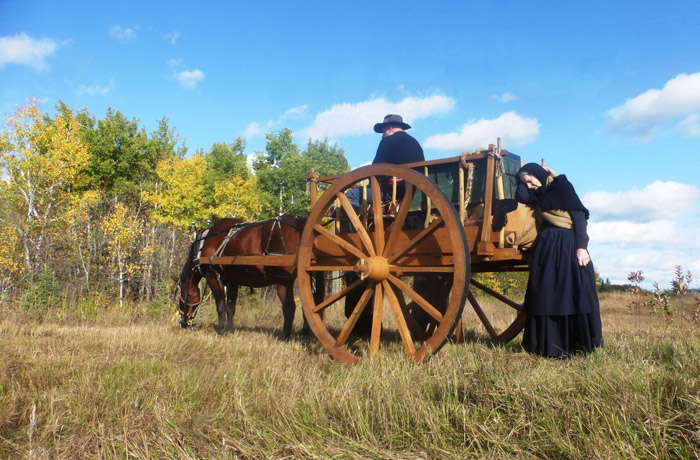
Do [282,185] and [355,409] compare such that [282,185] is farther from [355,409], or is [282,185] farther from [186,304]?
[355,409]

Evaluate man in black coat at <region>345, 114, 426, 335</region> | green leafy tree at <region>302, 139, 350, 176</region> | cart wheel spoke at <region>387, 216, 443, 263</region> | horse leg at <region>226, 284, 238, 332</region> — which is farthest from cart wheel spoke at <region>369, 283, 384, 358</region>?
green leafy tree at <region>302, 139, 350, 176</region>

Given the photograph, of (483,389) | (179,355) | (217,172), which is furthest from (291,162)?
(483,389)

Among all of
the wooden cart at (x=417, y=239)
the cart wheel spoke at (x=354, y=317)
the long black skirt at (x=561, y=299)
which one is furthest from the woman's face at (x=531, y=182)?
the cart wheel spoke at (x=354, y=317)

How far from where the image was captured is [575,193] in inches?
169

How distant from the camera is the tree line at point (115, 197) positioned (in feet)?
44.1

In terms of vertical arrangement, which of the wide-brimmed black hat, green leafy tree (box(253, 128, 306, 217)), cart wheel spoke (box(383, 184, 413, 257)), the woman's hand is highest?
green leafy tree (box(253, 128, 306, 217))

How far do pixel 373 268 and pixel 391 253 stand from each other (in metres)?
0.25

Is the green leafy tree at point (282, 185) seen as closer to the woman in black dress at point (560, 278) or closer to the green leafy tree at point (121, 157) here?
the green leafy tree at point (121, 157)

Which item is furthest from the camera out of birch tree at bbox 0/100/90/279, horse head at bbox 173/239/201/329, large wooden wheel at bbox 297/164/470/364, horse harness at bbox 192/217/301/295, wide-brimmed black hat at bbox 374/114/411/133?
birch tree at bbox 0/100/90/279

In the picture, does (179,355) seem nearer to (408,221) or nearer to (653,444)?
(408,221)

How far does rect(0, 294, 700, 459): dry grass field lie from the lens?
2314 mm

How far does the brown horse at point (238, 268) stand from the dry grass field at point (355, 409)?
7.25 feet

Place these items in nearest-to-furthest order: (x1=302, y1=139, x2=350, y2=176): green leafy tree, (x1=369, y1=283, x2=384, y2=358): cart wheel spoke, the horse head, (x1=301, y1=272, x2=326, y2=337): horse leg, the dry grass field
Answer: the dry grass field → (x1=369, y1=283, x2=384, y2=358): cart wheel spoke → (x1=301, y1=272, x2=326, y2=337): horse leg → the horse head → (x1=302, y1=139, x2=350, y2=176): green leafy tree

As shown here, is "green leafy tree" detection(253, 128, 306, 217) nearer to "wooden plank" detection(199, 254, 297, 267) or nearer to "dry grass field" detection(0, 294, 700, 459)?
"wooden plank" detection(199, 254, 297, 267)
